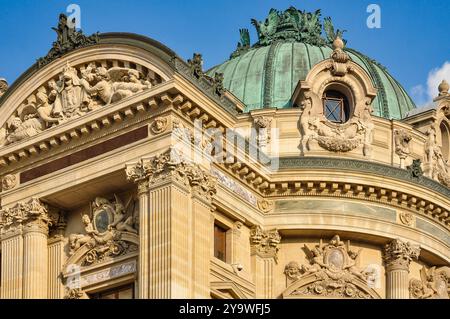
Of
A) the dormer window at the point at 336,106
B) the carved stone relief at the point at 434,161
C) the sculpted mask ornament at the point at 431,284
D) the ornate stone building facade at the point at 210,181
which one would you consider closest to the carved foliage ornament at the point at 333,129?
the ornate stone building facade at the point at 210,181

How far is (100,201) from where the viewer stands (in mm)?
48125

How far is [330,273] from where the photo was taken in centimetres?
5272

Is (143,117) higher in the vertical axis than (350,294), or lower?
higher

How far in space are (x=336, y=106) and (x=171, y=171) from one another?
1233 centimetres

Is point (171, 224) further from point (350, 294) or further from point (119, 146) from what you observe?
point (350, 294)

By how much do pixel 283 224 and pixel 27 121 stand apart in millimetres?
9803

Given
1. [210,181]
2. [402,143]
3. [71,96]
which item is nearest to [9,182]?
[71,96]

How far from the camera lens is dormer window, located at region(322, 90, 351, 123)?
55406 millimetres

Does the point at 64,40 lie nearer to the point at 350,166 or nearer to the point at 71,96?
the point at 71,96

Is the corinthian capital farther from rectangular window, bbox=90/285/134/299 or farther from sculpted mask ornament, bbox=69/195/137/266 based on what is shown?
rectangular window, bbox=90/285/134/299

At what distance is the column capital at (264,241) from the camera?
2023 inches

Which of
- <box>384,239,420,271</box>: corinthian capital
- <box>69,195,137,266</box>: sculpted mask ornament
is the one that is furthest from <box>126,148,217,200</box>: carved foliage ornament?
<box>384,239,420,271</box>: corinthian capital

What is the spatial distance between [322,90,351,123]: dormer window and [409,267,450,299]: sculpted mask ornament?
6.50 m
